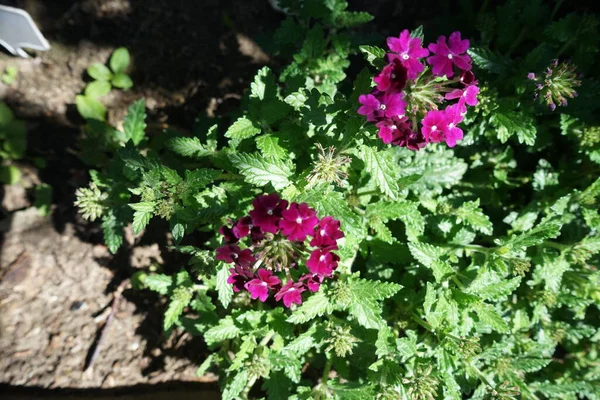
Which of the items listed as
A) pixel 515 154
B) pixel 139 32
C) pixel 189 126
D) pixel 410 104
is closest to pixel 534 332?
pixel 515 154

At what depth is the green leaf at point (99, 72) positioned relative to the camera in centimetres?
397

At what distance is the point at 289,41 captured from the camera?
10.3ft

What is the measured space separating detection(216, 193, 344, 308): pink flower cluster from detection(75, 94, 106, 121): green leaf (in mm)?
2261

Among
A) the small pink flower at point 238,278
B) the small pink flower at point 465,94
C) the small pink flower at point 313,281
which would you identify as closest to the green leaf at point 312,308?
the small pink flower at point 313,281

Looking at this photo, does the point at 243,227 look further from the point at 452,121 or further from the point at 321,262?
the point at 452,121

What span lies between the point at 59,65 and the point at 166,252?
6.22ft

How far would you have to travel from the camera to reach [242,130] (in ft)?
8.79

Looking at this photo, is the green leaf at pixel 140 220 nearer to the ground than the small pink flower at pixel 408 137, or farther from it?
nearer to the ground

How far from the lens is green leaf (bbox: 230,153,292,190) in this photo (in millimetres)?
2365

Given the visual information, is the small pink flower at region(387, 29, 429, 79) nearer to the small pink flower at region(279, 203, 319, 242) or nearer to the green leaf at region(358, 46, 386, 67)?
the green leaf at region(358, 46, 386, 67)

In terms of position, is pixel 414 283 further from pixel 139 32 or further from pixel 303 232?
pixel 139 32

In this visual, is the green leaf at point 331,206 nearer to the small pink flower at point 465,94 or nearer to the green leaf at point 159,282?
the small pink flower at point 465,94

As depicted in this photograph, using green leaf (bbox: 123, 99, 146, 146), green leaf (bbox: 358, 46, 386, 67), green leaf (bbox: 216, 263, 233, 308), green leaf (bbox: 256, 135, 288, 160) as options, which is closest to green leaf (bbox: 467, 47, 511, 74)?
green leaf (bbox: 358, 46, 386, 67)

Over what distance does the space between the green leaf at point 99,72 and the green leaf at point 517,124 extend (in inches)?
124
